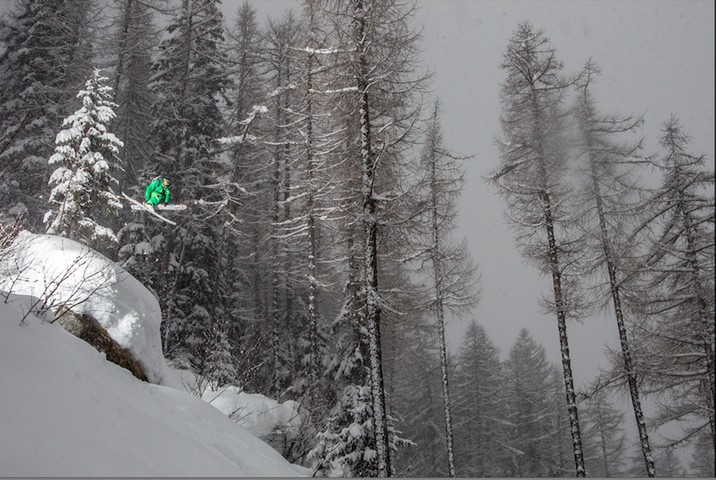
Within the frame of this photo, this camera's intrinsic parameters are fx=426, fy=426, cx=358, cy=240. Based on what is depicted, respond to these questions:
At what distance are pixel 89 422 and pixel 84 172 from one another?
9.63 meters

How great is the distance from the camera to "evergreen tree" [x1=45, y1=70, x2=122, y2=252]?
36.4ft

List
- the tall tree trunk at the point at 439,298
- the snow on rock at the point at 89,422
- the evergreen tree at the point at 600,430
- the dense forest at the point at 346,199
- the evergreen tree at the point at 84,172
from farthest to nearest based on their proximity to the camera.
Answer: the evergreen tree at the point at 600,430, the tall tree trunk at the point at 439,298, the evergreen tree at the point at 84,172, the dense forest at the point at 346,199, the snow on rock at the point at 89,422

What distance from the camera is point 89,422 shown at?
3648 mm

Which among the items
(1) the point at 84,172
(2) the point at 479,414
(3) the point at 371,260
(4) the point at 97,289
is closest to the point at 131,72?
(1) the point at 84,172

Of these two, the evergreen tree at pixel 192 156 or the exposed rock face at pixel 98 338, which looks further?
the evergreen tree at pixel 192 156

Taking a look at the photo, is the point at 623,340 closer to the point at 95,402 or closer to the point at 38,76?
the point at 95,402

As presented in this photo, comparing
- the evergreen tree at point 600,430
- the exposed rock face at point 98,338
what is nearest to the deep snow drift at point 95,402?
the exposed rock face at point 98,338

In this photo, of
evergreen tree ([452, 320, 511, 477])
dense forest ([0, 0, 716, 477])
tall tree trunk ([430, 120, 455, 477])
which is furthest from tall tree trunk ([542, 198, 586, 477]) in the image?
evergreen tree ([452, 320, 511, 477])

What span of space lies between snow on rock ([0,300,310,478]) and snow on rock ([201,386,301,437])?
2871mm

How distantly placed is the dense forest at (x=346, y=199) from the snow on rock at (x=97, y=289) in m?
0.48

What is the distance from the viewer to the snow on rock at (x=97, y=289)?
20.1 ft

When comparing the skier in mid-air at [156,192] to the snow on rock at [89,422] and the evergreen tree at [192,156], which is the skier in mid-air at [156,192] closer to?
the evergreen tree at [192,156]

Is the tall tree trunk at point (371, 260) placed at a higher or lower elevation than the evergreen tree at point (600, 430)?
higher

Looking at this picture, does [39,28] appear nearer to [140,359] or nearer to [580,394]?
[140,359]
